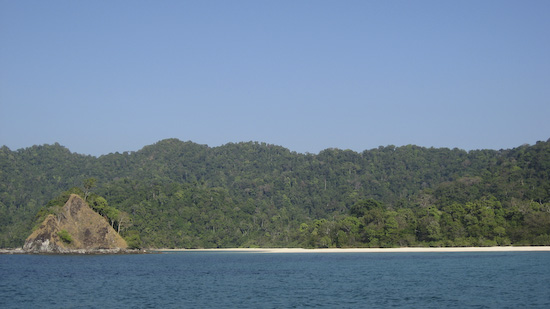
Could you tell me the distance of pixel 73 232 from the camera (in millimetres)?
118750

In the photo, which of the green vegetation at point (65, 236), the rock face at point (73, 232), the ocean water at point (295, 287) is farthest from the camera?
the rock face at point (73, 232)

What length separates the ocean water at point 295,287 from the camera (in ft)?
139

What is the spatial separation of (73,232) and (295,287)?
79.6 m

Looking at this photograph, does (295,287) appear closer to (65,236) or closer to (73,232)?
(65,236)

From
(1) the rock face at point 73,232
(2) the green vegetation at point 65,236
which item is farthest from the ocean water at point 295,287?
(1) the rock face at point 73,232

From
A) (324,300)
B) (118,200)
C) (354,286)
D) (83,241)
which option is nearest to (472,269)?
(354,286)

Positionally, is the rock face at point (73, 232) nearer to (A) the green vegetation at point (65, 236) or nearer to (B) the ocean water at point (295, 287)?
(A) the green vegetation at point (65, 236)

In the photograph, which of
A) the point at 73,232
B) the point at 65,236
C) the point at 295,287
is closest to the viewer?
the point at 295,287

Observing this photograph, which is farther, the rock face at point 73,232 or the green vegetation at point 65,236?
the rock face at point 73,232

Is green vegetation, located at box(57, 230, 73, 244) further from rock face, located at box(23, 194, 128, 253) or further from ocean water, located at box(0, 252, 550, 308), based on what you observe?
ocean water, located at box(0, 252, 550, 308)

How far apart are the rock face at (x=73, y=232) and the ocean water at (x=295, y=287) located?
141ft

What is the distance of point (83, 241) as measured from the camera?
11956 centimetres

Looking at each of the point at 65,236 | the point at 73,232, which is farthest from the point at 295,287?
the point at 73,232

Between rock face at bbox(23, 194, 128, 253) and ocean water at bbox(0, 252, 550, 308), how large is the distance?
43.1 m
